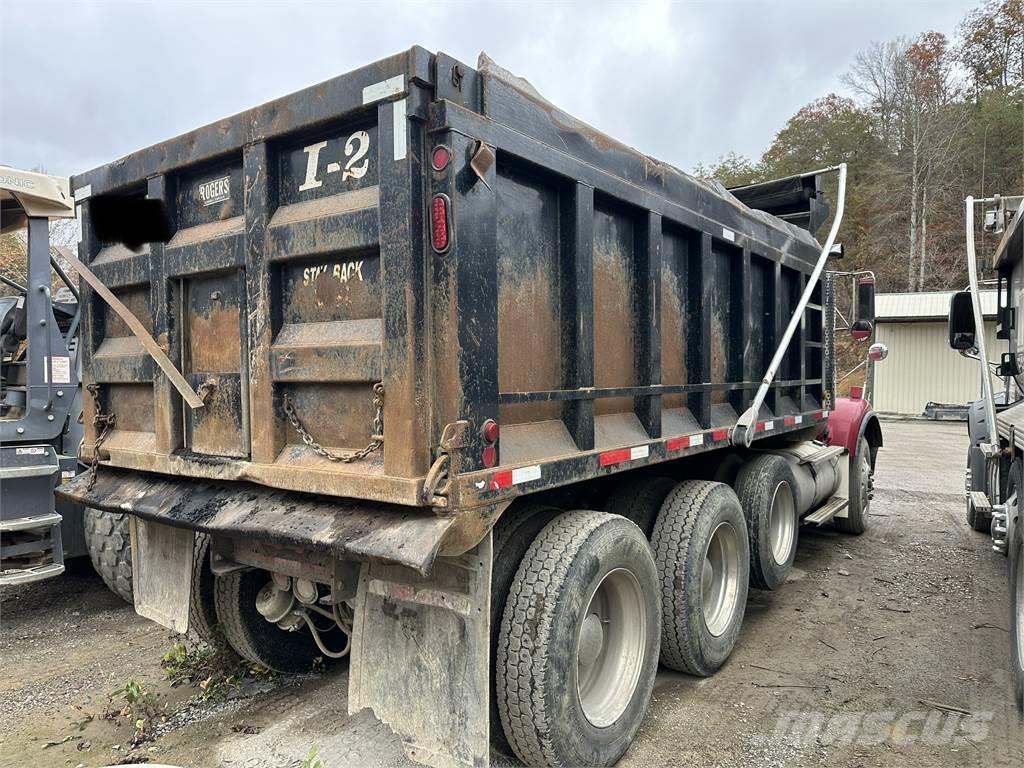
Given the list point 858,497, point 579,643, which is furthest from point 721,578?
point 858,497

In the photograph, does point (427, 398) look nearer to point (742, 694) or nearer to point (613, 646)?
point (613, 646)

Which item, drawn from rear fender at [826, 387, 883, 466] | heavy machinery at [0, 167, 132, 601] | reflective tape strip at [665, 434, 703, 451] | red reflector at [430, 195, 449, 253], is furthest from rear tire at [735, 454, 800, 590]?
heavy machinery at [0, 167, 132, 601]

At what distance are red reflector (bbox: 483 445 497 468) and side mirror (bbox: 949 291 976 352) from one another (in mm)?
5019

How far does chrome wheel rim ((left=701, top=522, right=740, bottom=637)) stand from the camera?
4121 mm

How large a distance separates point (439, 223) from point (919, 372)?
884 inches

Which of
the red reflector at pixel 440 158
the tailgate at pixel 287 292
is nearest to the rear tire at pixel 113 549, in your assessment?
the tailgate at pixel 287 292

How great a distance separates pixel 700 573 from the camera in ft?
12.2

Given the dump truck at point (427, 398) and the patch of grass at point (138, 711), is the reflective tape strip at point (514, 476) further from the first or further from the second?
the patch of grass at point (138, 711)

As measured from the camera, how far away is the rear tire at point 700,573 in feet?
12.0

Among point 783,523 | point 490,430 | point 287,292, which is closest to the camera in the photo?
point 490,430

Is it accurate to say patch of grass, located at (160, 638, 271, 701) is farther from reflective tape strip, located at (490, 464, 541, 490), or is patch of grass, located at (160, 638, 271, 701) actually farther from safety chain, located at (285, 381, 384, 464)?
reflective tape strip, located at (490, 464, 541, 490)

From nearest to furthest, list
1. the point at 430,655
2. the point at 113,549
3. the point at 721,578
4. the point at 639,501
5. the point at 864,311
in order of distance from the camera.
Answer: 1. the point at 430,655
2. the point at 639,501
3. the point at 721,578
4. the point at 113,549
5. the point at 864,311

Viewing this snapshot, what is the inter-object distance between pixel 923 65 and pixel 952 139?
19.1ft

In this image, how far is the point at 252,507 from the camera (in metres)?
2.80
